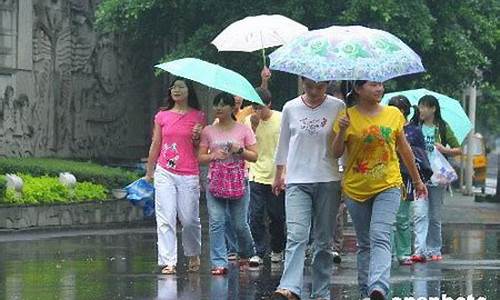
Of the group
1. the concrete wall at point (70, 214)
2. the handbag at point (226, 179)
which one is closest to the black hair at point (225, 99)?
the handbag at point (226, 179)

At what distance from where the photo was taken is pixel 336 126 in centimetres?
936

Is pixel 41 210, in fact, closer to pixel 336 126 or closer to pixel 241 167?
pixel 241 167

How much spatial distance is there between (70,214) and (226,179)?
23.8 ft

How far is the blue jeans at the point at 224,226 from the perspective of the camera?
11.8 meters

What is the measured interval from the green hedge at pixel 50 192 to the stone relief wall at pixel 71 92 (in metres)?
2.65

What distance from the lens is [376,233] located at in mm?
9227

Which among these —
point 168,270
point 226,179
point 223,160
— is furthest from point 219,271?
point 223,160

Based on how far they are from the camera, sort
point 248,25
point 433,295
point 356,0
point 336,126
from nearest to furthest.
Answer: point 336,126, point 433,295, point 248,25, point 356,0

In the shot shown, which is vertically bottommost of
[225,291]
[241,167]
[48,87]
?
[225,291]

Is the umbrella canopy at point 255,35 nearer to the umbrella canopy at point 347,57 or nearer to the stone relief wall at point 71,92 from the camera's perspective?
the umbrella canopy at point 347,57

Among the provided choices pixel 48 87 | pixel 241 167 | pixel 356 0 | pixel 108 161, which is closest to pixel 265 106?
pixel 241 167

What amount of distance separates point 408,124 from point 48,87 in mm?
11515

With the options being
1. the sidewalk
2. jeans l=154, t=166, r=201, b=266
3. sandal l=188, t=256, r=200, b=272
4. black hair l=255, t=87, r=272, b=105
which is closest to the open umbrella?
→ black hair l=255, t=87, r=272, b=105

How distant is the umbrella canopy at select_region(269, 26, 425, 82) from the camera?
9.02 metres
